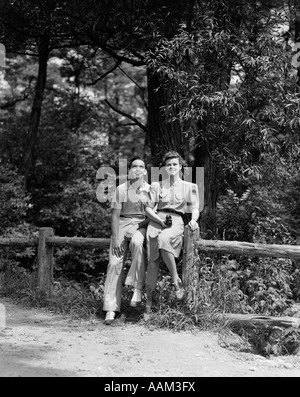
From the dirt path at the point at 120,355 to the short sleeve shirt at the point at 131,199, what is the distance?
1432 mm

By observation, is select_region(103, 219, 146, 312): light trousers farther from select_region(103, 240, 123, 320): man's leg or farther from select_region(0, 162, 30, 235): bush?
select_region(0, 162, 30, 235): bush

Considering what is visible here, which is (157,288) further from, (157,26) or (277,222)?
(157,26)

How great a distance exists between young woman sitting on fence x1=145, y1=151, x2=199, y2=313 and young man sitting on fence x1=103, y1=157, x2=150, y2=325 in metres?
0.14

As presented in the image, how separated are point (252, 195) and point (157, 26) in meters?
3.01

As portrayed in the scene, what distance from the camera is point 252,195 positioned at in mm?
→ 9680

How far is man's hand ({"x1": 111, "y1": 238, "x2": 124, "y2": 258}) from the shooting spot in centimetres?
787

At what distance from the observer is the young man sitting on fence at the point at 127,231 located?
7707mm

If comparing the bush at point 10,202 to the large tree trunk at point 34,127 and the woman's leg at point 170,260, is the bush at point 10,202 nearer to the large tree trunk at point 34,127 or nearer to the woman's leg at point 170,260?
the large tree trunk at point 34,127

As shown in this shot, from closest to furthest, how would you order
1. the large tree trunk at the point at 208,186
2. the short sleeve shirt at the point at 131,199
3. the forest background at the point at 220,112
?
1. the short sleeve shirt at the point at 131,199
2. the forest background at the point at 220,112
3. the large tree trunk at the point at 208,186

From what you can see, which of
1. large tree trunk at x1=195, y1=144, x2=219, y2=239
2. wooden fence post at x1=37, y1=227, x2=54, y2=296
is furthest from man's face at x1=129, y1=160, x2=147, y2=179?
large tree trunk at x1=195, y1=144, x2=219, y2=239

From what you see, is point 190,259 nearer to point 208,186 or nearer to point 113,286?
point 113,286

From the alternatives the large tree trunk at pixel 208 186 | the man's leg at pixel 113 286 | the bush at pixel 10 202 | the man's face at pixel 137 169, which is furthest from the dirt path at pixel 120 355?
the bush at pixel 10 202

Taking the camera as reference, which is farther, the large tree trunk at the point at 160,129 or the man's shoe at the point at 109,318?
the large tree trunk at the point at 160,129
